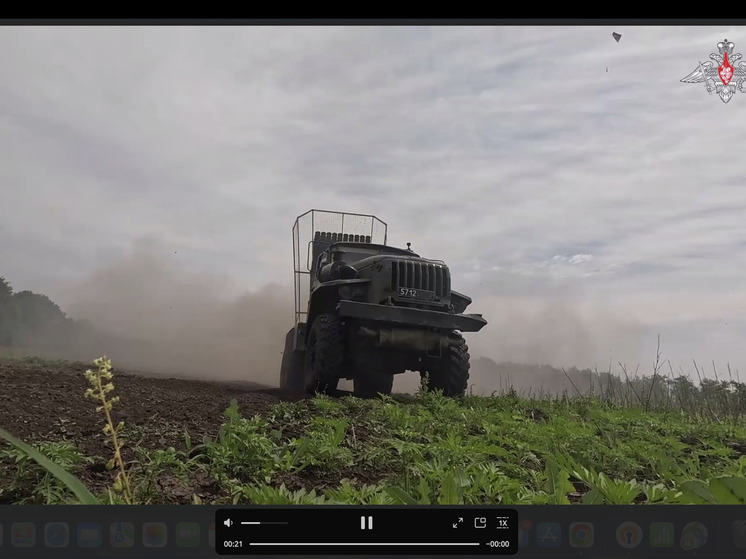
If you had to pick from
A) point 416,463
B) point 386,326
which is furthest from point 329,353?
point 416,463

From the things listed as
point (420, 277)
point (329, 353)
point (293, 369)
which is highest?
point (420, 277)

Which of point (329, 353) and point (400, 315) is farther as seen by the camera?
point (329, 353)

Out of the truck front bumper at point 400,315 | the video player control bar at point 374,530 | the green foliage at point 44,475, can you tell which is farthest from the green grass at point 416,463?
the truck front bumper at point 400,315

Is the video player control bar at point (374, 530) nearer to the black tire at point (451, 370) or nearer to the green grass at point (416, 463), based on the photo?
the green grass at point (416, 463)

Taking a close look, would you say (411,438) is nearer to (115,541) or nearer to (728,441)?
(115,541)

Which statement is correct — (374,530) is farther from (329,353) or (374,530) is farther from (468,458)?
(329,353)

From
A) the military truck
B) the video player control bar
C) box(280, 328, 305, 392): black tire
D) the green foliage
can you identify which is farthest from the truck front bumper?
the video player control bar

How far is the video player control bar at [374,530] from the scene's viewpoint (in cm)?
147

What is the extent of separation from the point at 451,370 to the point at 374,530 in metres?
5.98

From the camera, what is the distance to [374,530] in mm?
1518

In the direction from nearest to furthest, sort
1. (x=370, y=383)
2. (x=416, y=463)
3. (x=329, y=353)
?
1. (x=416, y=463)
2. (x=329, y=353)
3. (x=370, y=383)

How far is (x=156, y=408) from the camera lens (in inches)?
161

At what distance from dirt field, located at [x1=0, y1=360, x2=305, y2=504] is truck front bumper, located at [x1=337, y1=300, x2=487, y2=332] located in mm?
1873
